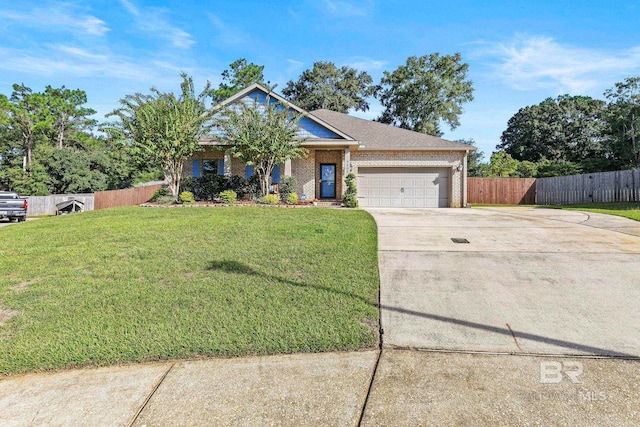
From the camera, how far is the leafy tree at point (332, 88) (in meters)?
34.2

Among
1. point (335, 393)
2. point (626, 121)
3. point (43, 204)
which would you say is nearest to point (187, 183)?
point (335, 393)

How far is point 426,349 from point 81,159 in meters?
39.9

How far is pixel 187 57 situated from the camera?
15812 mm

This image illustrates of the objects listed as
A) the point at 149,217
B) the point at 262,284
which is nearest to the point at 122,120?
the point at 149,217

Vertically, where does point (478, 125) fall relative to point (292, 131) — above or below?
above

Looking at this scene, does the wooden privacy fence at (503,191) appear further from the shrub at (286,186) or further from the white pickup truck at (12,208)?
the white pickup truck at (12,208)

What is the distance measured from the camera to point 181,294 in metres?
4.81

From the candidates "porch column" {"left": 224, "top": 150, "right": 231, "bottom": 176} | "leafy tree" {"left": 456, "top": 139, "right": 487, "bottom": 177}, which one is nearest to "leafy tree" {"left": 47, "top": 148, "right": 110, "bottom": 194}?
"porch column" {"left": 224, "top": 150, "right": 231, "bottom": 176}

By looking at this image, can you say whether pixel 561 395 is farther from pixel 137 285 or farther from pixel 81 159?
pixel 81 159

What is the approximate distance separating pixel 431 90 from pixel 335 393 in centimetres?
3223

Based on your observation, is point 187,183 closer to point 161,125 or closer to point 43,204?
point 161,125

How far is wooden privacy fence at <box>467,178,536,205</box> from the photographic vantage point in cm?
2239

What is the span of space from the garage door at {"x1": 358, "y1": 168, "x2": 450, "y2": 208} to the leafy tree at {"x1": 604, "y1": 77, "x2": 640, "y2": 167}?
18563mm

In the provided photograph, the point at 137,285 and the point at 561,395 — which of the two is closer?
the point at 561,395
